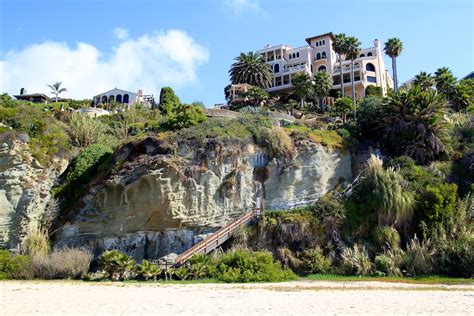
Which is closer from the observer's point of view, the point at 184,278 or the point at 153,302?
the point at 153,302

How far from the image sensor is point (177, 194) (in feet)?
94.6

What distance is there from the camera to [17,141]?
30.9 meters

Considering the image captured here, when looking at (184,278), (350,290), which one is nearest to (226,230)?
(184,278)

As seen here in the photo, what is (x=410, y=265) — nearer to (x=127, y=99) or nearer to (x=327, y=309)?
(x=327, y=309)

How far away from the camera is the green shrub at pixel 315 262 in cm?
2477

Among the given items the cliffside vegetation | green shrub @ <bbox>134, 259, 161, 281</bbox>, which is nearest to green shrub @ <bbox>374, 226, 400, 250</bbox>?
the cliffside vegetation

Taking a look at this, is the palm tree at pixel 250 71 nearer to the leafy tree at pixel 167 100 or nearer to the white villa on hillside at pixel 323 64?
the white villa on hillside at pixel 323 64

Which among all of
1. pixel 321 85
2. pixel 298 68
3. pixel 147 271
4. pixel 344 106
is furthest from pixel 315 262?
pixel 298 68

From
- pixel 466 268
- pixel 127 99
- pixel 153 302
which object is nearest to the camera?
pixel 153 302

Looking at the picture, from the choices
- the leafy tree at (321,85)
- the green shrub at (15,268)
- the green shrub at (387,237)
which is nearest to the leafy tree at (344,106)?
the leafy tree at (321,85)

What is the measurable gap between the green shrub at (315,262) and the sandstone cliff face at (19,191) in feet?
60.5

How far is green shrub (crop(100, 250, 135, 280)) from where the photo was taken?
74.5 feet

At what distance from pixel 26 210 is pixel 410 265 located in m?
24.6

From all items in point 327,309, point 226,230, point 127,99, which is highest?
point 127,99
